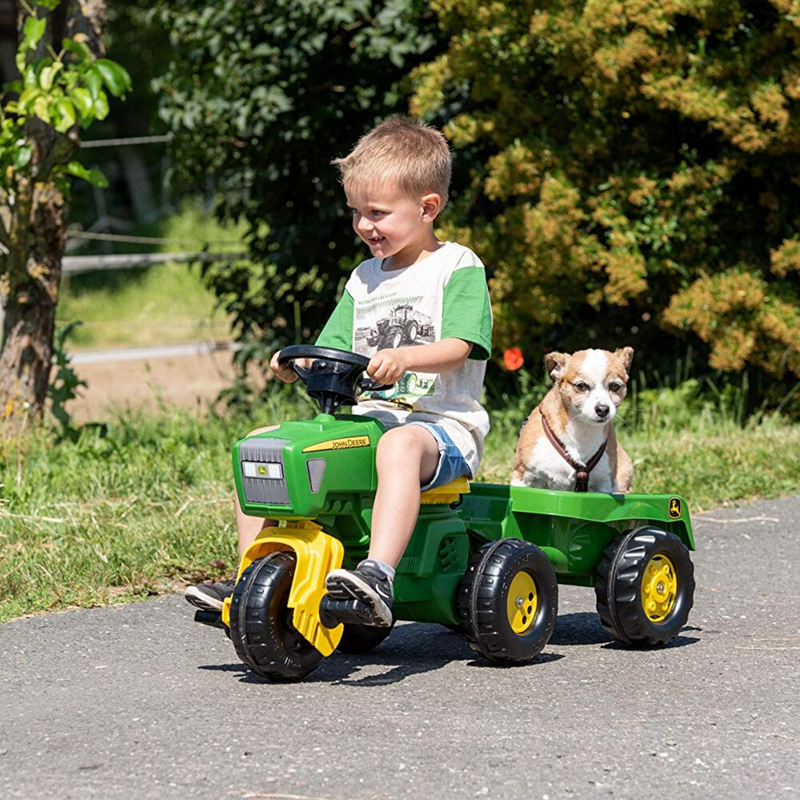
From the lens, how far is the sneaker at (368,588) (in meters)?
3.63

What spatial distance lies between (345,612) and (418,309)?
102 centimetres

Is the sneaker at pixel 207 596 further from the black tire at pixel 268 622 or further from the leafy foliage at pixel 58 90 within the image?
the leafy foliage at pixel 58 90

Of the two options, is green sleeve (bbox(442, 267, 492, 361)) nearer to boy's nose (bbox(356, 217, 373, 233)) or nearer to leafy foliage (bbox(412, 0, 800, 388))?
boy's nose (bbox(356, 217, 373, 233))

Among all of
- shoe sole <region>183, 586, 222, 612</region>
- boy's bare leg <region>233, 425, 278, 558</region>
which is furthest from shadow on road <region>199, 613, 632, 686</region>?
boy's bare leg <region>233, 425, 278, 558</region>

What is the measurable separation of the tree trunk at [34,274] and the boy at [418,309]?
12.3ft

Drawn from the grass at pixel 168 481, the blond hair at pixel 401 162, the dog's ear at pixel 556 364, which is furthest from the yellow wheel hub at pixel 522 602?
the grass at pixel 168 481

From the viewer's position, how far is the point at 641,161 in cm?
877

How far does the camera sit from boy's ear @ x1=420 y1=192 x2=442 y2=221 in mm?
4184

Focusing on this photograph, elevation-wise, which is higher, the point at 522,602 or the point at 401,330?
the point at 401,330

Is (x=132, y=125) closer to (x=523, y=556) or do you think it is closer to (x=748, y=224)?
(x=748, y=224)

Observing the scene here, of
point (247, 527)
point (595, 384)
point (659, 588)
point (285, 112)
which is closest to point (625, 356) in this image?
point (595, 384)

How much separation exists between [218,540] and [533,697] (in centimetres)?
216

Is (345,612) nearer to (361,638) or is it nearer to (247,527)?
(247,527)

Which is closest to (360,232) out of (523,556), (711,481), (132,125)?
(523,556)
